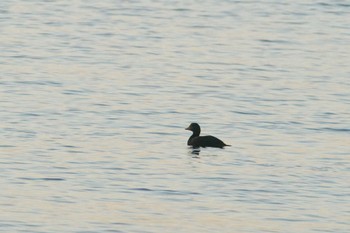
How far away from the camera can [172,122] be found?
1200 inches

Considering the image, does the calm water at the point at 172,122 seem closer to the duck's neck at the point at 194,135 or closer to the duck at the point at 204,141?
the duck at the point at 204,141

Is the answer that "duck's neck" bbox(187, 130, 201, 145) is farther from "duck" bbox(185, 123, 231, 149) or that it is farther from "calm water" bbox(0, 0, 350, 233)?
"calm water" bbox(0, 0, 350, 233)

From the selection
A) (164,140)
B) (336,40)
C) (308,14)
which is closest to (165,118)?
(164,140)

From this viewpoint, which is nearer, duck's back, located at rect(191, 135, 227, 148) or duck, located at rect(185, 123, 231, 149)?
duck, located at rect(185, 123, 231, 149)

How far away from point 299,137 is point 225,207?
7.11 metres

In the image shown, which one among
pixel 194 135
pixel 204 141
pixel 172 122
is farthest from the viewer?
pixel 172 122

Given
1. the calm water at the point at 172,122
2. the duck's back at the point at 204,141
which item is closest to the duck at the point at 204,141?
the duck's back at the point at 204,141

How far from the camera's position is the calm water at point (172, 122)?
21562 mm

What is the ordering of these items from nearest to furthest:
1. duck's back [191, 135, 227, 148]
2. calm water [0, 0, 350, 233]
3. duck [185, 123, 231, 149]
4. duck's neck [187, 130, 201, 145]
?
calm water [0, 0, 350, 233], duck [185, 123, 231, 149], duck's back [191, 135, 227, 148], duck's neck [187, 130, 201, 145]

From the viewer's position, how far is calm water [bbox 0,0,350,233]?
70.7ft

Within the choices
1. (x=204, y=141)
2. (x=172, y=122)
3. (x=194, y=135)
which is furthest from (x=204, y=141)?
(x=172, y=122)

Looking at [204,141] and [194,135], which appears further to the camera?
[194,135]

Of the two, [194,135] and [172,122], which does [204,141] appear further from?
[172,122]

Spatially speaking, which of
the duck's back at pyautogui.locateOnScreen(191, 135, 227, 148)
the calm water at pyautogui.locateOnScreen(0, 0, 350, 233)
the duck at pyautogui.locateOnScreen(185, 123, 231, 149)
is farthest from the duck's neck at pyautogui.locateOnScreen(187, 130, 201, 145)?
the calm water at pyautogui.locateOnScreen(0, 0, 350, 233)
